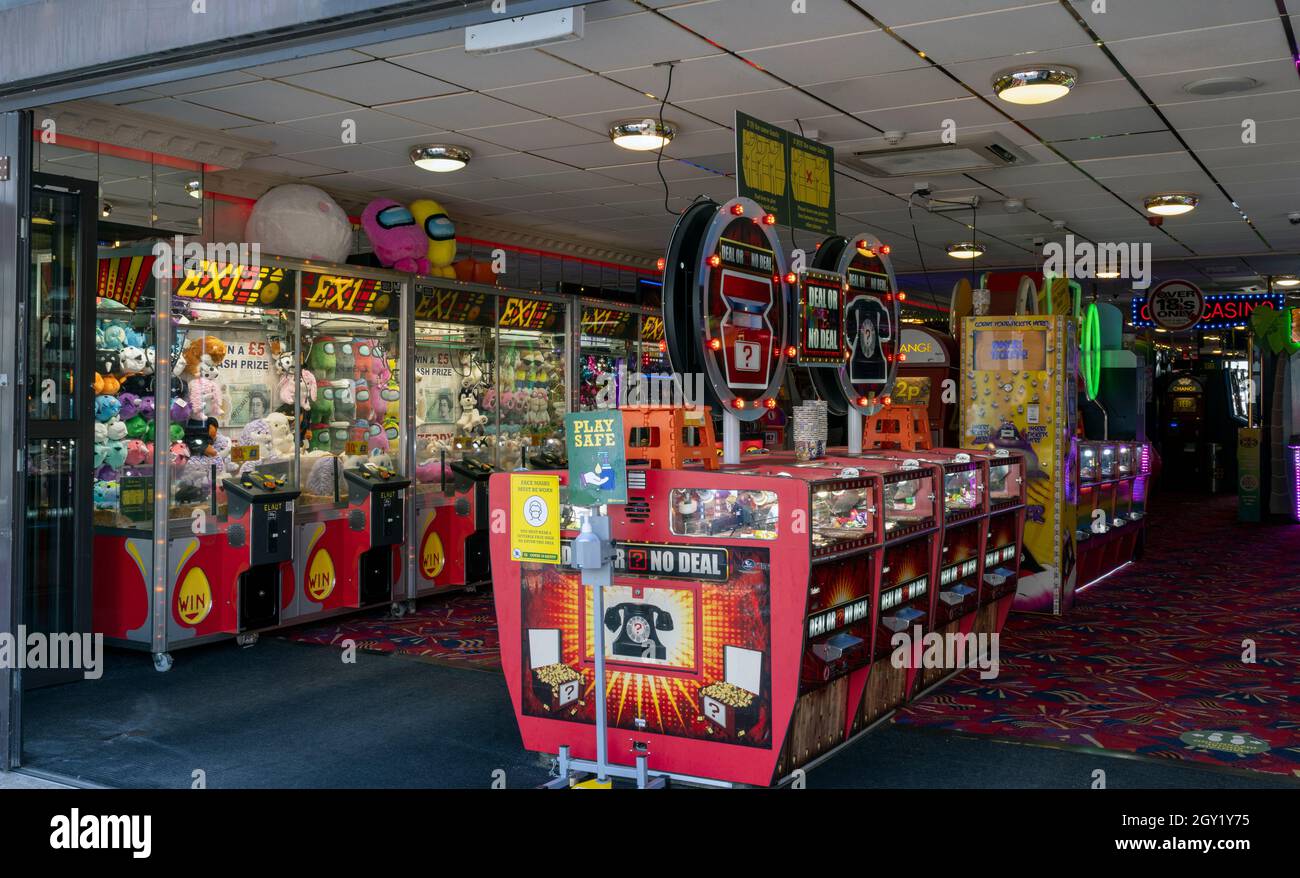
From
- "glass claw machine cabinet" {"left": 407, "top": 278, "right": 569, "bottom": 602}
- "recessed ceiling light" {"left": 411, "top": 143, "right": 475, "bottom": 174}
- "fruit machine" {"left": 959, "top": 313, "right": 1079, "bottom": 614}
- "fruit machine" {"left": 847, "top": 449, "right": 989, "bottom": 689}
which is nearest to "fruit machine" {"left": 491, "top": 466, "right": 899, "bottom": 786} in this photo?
"fruit machine" {"left": 847, "top": 449, "right": 989, "bottom": 689}

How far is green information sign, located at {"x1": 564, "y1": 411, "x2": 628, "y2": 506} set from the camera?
3.80 metres

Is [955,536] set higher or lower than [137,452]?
lower

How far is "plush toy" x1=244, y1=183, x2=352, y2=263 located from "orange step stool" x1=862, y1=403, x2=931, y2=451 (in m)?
3.50

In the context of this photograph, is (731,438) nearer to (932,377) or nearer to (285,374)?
(285,374)

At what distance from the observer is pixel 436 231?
8.12 meters

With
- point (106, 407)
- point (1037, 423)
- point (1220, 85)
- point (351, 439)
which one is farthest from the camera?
point (1037, 423)

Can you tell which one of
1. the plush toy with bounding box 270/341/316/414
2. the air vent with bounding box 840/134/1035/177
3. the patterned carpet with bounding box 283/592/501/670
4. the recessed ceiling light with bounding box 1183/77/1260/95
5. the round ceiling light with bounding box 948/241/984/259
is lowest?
the patterned carpet with bounding box 283/592/501/670

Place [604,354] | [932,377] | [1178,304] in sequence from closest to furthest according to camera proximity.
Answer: [932,377] < [604,354] < [1178,304]

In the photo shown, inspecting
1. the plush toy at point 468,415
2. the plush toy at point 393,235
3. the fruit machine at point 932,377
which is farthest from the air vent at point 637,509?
the fruit machine at point 932,377

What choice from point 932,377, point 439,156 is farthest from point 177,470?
point 932,377

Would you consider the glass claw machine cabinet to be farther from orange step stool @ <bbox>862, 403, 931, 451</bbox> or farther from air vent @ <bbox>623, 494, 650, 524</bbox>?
air vent @ <bbox>623, 494, 650, 524</bbox>

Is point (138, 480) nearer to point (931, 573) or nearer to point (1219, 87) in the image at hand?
point (931, 573)

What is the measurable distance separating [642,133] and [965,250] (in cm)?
589

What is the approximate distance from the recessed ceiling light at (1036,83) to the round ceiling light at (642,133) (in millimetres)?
1798
